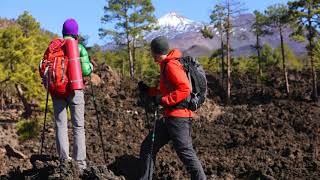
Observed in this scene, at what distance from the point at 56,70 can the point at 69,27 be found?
0.59 meters

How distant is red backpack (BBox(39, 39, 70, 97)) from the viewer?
6242mm

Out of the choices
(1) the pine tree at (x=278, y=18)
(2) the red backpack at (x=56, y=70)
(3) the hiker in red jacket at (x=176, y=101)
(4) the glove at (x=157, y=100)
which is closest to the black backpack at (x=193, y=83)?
(3) the hiker in red jacket at (x=176, y=101)

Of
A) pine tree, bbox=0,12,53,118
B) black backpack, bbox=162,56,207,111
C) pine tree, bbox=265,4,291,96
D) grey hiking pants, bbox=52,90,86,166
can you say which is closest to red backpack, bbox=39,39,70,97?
grey hiking pants, bbox=52,90,86,166

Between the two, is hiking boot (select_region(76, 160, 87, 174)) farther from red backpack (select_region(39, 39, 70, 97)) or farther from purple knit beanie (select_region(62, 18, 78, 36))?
purple knit beanie (select_region(62, 18, 78, 36))

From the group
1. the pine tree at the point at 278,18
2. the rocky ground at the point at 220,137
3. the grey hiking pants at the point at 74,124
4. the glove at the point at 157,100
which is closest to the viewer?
the glove at the point at 157,100

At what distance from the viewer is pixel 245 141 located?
21328 millimetres

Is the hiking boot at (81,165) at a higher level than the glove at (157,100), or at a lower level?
lower

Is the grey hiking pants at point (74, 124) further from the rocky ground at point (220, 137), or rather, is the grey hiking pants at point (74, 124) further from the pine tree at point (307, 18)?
the pine tree at point (307, 18)

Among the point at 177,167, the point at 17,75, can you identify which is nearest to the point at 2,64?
the point at 17,75

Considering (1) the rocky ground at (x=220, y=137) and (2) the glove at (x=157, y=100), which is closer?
(2) the glove at (x=157, y=100)

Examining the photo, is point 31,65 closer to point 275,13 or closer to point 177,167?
point 177,167

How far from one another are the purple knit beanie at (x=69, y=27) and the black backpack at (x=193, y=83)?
1.48 metres

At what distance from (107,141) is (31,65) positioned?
6.46m

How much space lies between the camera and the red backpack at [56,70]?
6.24 m
